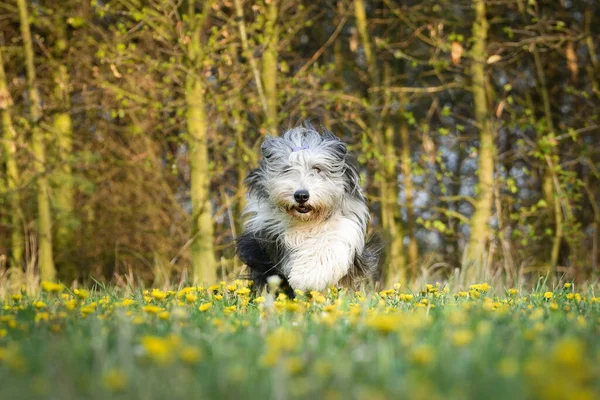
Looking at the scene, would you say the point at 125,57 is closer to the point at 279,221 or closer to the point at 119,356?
the point at 279,221

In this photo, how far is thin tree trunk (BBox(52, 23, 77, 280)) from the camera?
28.7 feet

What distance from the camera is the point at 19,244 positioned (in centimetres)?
1024

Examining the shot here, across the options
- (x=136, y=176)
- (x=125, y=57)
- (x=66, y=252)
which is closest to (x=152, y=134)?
(x=136, y=176)

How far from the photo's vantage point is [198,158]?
8.01 metres

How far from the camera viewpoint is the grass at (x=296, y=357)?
66.6 inches

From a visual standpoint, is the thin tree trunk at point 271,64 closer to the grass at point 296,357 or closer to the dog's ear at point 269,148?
the dog's ear at point 269,148

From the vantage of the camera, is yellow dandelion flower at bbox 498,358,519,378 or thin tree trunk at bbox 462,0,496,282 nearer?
yellow dandelion flower at bbox 498,358,519,378

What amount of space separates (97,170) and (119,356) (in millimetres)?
8871

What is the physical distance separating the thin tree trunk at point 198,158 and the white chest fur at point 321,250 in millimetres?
2984

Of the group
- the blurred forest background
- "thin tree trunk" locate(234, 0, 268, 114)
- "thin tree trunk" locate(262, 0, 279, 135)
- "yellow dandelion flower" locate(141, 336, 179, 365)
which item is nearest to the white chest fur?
the blurred forest background

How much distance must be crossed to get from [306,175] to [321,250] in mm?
543

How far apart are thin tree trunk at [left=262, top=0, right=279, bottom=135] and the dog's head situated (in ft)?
8.67

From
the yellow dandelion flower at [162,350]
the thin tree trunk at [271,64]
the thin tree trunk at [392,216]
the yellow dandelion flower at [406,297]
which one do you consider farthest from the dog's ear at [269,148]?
the thin tree trunk at [392,216]

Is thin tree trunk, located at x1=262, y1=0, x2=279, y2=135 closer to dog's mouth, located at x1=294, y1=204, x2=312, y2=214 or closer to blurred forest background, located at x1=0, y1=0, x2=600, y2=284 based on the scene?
blurred forest background, located at x1=0, y1=0, x2=600, y2=284
